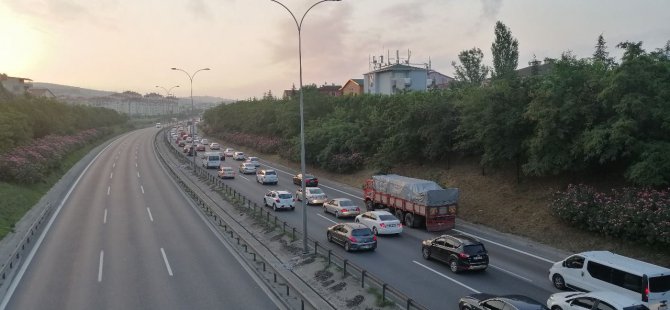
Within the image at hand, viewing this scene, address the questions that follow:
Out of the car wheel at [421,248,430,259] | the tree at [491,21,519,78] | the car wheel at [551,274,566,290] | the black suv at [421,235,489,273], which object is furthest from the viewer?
the tree at [491,21,519,78]

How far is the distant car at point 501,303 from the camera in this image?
13383 millimetres

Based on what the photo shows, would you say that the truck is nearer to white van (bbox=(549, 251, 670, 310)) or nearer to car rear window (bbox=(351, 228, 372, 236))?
car rear window (bbox=(351, 228, 372, 236))

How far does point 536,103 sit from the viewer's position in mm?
28500

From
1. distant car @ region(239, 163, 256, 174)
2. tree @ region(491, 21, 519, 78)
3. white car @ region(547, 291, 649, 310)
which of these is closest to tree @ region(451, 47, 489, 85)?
tree @ region(491, 21, 519, 78)

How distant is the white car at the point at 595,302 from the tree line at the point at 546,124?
1120cm

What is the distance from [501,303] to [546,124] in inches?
653

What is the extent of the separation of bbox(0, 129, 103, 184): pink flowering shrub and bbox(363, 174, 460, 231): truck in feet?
96.2

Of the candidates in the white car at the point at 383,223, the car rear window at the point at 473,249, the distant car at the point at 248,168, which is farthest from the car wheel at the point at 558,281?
the distant car at the point at 248,168

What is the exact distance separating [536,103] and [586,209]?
6966 mm

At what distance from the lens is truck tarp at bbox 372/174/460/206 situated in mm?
28109

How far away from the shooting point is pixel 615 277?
1667 centimetres

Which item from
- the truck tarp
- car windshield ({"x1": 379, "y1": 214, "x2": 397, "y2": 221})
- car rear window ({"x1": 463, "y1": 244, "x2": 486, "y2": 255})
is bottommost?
car windshield ({"x1": 379, "y1": 214, "x2": 397, "y2": 221})

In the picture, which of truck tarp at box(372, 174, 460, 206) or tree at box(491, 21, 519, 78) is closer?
truck tarp at box(372, 174, 460, 206)

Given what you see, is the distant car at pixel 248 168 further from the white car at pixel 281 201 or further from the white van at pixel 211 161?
the white car at pixel 281 201
